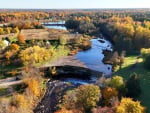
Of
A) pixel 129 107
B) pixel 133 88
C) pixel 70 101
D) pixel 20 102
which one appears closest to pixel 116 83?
pixel 133 88

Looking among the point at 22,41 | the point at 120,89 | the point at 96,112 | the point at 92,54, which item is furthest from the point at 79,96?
the point at 22,41

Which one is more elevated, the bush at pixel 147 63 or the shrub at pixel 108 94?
the bush at pixel 147 63

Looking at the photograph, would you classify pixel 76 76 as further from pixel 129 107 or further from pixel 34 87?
pixel 129 107

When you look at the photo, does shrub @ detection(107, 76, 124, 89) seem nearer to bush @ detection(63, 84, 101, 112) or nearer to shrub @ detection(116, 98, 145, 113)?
bush @ detection(63, 84, 101, 112)

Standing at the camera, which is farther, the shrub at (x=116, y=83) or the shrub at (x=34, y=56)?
the shrub at (x=34, y=56)

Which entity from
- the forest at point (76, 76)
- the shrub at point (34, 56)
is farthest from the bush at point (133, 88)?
the shrub at point (34, 56)

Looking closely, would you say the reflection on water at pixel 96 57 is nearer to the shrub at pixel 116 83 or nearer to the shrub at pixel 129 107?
the shrub at pixel 116 83

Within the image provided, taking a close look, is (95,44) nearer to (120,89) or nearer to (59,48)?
(59,48)
